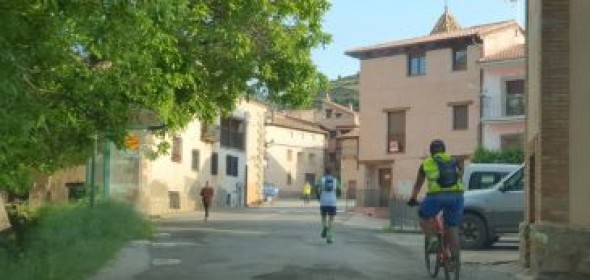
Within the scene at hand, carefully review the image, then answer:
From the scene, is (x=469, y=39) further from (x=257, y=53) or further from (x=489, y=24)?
(x=257, y=53)

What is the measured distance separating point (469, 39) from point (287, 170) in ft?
174

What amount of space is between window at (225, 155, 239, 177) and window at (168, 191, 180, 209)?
1422 centimetres

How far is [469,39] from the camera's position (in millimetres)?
50250

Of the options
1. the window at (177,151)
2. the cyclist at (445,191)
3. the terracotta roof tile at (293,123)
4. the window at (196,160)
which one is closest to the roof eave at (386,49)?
the window at (196,160)

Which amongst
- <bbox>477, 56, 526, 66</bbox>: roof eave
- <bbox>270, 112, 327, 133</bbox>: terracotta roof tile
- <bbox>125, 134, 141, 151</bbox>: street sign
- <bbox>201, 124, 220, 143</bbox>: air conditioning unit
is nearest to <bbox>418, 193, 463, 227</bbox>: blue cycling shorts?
<bbox>125, 134, 141, 151</bbox>: street sign

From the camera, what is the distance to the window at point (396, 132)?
53.5 meters

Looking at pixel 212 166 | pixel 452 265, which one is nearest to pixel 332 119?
pixel 212 166

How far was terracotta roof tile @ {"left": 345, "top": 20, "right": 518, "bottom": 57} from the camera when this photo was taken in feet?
166

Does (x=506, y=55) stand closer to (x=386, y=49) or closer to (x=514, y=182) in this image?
(x=386, y=49)

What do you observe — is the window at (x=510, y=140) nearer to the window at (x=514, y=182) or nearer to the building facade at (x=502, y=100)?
the building facade at (x=502, y=100)

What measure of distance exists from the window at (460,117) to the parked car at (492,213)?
1221 inches

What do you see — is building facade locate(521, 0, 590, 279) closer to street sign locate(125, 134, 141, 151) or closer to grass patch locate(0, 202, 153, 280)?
grass patch locate(0, 202, 153, 280)

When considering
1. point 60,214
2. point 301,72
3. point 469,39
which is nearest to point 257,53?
point 301,72

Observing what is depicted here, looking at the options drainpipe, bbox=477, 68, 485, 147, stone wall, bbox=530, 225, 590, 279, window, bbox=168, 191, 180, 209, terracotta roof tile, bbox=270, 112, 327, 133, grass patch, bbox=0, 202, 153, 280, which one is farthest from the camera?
terracotta roof tile, bbox=270, 112, 327, 133
